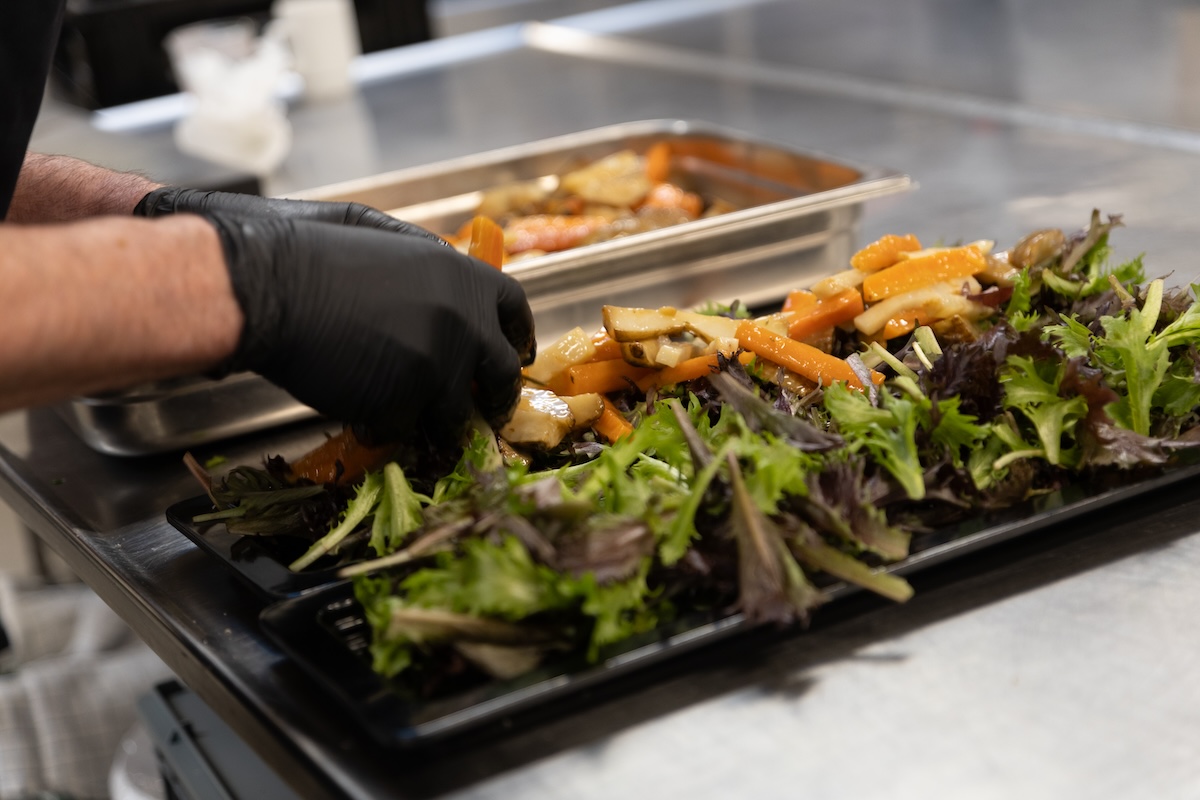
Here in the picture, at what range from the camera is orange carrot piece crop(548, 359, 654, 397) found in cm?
128

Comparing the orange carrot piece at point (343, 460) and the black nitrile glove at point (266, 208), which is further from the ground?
the black nitrile glove at point (266, 208)

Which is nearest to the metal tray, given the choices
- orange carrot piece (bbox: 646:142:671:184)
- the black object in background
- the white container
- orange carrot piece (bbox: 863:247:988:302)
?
orange carrot piece (bbox: 646:142:671:184)

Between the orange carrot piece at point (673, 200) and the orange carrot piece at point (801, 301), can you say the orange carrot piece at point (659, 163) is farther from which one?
the orange carrot piece at point (801, 301)

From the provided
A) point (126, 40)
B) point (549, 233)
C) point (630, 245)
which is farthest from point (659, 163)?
point (126, 40)

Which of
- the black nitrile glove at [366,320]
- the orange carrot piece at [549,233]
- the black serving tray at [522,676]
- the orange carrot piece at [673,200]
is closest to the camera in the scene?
the black serving tray at [522,676]

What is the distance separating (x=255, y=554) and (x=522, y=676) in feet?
1.15

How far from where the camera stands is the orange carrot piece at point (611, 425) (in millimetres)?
1204

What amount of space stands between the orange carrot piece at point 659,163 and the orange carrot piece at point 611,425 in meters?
0.92

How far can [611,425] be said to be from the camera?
1.22 meters

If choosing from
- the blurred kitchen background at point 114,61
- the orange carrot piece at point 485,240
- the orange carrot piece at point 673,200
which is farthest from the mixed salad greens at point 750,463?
the blurred kitchen background at point 114,61

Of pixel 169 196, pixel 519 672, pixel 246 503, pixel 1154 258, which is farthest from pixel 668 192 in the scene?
pixel 519 672

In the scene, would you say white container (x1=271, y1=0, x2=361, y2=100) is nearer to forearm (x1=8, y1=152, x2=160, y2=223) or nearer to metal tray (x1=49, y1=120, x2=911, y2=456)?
metal tray (x1=49, y1=120, x2=911, y2=456)

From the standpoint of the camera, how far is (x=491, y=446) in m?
1.12

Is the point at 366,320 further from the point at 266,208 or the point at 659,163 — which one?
the point at 659,163
